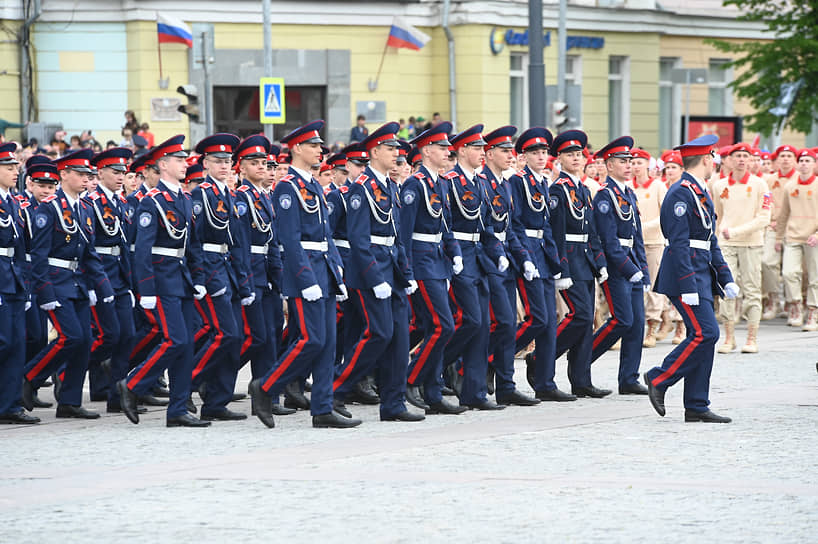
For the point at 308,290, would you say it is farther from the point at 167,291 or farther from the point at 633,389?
the point at 633,389

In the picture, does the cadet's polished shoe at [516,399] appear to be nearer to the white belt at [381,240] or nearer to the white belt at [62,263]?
the white belt at [381,240]

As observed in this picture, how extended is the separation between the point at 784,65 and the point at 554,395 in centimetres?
1991

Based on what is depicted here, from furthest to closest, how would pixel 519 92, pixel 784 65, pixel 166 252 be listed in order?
1. pixel 519 92
2. pixel 784 65
3. pixel 166 252

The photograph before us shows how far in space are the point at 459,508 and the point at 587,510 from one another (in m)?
0.64

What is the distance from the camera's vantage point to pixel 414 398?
11.9m

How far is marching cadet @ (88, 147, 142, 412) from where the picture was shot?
41.1 feet

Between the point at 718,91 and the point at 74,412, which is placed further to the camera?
the point at 718,91

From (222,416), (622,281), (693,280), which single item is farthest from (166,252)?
(622,281)

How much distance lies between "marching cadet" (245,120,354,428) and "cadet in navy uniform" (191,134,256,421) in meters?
0.57

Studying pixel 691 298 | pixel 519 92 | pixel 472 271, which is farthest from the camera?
pixel 519 92

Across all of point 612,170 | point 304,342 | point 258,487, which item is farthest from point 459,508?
point 612,170

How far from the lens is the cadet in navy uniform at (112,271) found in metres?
12.5

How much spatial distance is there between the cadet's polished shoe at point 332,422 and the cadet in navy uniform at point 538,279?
2.00 m

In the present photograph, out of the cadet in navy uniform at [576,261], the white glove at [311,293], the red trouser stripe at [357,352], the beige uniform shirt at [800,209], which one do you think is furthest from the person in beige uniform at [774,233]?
the white glove at [311,293]
